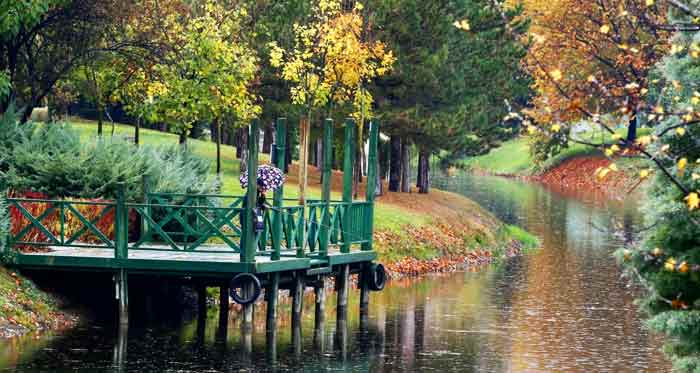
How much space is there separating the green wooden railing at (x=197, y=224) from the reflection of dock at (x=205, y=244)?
0.07 ft

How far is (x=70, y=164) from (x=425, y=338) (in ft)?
28.1

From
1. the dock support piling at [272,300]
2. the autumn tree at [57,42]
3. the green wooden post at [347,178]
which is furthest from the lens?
the autumn tree at [57,42]

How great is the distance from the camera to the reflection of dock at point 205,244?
2573cm

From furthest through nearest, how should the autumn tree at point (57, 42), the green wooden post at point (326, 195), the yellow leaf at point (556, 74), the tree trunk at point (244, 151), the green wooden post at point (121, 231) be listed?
the tree trunk at point (244, 151)
the autumn tree at point (57, 42)
the green wooden post at point (326, 195)
the green wooden post at point (121, 231)
the yellow leaf at point (556, 74)

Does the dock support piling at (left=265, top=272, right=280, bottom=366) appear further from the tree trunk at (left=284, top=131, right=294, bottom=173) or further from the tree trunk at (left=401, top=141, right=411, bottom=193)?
the tree trunk at (left=284, top=131, right=294, bottom=173)

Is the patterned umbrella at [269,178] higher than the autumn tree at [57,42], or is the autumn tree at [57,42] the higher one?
the autumn tree at [57,42]

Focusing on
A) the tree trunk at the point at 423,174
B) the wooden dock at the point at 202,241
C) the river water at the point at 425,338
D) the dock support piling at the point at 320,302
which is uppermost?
the tree trunk at the point at 423,174

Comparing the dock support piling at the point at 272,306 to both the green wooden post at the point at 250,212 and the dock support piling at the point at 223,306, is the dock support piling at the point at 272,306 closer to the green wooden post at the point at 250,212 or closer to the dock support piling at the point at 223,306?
the dock support piling at the point at 223,306

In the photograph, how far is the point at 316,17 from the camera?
48.2 meters

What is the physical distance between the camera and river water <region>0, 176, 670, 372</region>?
2330 cm

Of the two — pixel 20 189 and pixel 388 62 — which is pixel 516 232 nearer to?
pixel 388 62

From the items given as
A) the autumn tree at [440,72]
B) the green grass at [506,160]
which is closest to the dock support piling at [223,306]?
the autumn tree at [440,72]

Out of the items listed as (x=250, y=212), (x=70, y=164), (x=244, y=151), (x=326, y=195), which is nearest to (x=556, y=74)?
(x=250, y=212)

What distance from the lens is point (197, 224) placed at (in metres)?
28.7
